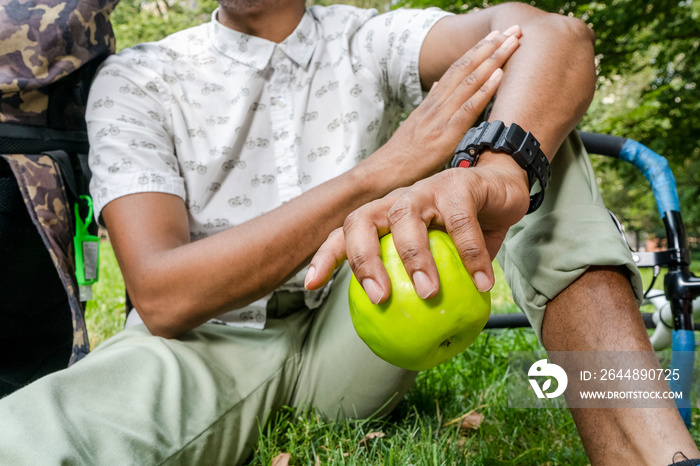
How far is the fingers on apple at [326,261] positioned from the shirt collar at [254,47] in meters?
1.13

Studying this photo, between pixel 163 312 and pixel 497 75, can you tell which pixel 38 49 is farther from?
pixel 497 75

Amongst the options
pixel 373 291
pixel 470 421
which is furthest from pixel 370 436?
pixel 373 291

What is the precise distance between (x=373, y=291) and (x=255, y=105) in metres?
1.20

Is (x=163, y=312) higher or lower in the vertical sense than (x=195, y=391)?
higher

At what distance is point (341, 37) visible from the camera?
6.60 ft

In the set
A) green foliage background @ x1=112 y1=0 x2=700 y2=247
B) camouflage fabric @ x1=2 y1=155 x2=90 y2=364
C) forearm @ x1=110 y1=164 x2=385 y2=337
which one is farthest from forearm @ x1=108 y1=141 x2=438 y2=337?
green foliage background @ x1=112 y1=0 x2=700 y2=247

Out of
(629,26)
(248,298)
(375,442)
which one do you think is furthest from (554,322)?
(629,26)

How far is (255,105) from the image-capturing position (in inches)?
75.2

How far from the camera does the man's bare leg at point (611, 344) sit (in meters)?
1.04

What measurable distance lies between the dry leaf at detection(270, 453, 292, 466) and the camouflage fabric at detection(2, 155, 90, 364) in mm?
677

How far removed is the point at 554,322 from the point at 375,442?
0.68 m

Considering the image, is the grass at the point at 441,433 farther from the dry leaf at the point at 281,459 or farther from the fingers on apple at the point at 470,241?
the fingers on apple at the point at 470,241

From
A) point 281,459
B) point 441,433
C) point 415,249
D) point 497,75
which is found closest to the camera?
point 415,249

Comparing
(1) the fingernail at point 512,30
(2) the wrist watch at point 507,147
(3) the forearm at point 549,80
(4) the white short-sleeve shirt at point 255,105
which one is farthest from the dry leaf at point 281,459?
(1) the fingernail at point 512,30
